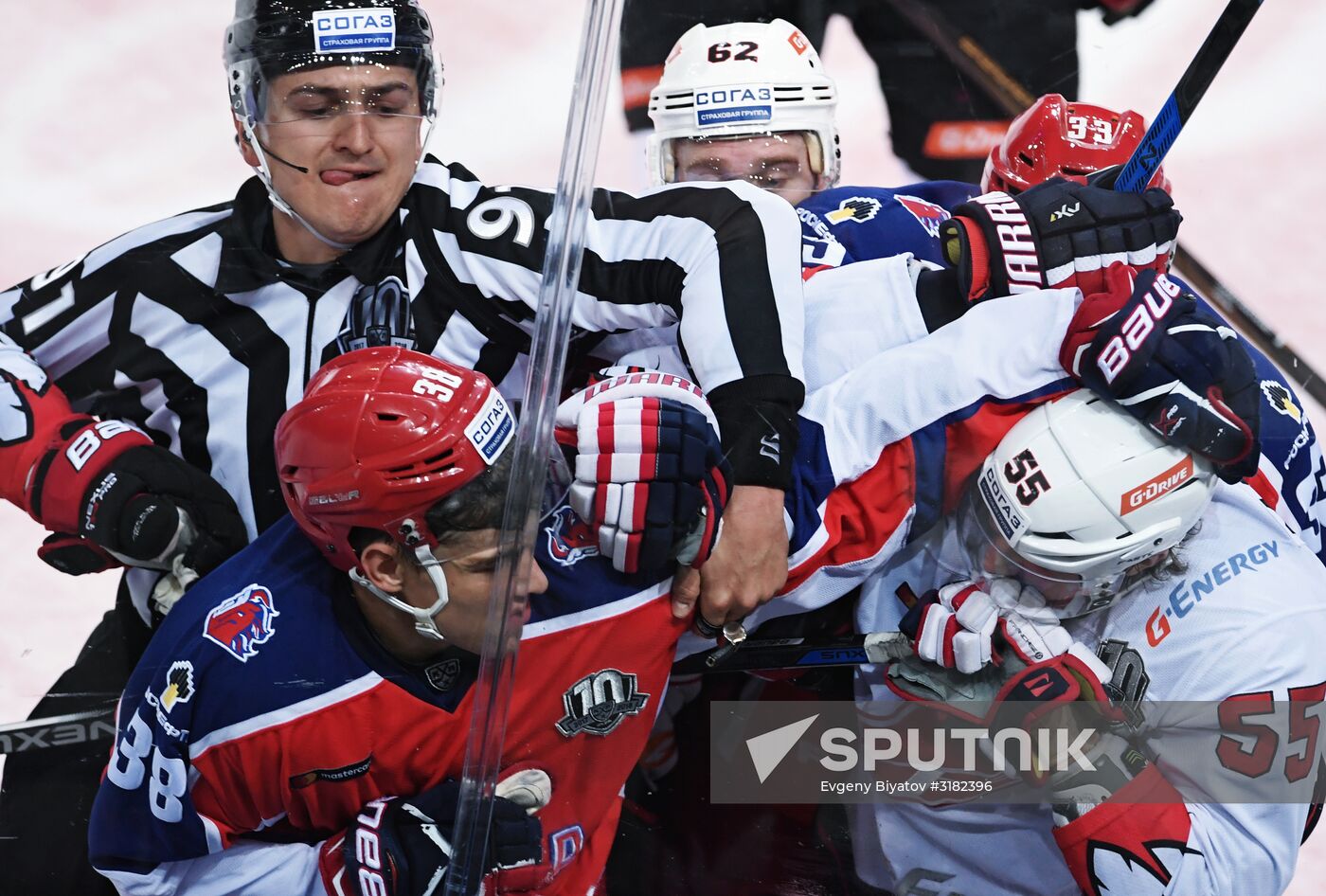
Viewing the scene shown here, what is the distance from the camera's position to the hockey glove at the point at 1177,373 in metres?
1.39

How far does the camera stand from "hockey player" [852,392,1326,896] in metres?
1.44

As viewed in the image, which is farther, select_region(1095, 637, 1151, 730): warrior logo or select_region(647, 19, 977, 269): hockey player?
select_region(647, 19, 977, 269): hockey player

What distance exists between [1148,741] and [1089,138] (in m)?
0.96

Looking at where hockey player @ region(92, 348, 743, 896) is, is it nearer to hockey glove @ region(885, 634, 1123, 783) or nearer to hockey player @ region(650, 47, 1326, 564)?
hockey glove @ region(885, 634, 1123, 783)

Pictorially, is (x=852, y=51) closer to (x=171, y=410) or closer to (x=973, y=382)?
→ (x=973, y=382)

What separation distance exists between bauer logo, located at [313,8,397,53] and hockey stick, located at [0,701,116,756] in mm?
857

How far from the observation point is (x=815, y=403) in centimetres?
157

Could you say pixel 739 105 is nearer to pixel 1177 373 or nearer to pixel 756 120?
pixel 756 120

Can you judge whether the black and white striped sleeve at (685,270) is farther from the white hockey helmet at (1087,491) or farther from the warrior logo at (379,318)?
the white hockey helmet at (1087,491)

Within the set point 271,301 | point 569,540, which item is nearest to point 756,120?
point 271,301

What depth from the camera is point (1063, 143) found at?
2088 millimetres

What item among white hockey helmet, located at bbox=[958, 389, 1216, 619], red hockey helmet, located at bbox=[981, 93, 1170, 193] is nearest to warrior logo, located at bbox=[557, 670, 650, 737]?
white hockey helmet, located at bbox=[958, 389, 1216, 619]

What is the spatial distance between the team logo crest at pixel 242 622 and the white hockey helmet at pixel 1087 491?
772 millimetres

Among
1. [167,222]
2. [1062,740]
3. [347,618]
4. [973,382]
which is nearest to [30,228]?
[167,222]
